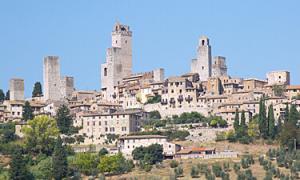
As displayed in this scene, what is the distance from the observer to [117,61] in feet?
298

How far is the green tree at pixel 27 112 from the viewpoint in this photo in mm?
79688

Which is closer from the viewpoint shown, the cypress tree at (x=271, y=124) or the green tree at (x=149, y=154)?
the green tree at (x=149, y=154)

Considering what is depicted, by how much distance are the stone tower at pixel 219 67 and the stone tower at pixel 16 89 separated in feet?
53.6

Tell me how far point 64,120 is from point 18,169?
1333 centimetres

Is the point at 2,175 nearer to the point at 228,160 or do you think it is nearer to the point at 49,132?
the point at 49,132

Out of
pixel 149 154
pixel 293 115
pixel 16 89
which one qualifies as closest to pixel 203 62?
pixel 16 89

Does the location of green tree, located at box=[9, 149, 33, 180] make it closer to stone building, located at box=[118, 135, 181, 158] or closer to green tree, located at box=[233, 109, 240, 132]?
stone building, located at box=[118, 135, 181, 158]

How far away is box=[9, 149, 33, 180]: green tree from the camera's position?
62.8 m

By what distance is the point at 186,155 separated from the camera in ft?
218

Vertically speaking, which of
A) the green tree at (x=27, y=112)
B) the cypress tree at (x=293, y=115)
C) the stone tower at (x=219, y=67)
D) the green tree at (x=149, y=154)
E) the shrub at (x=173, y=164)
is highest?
the stone tower at (x=219, y=67)

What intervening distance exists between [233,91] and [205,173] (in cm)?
2217

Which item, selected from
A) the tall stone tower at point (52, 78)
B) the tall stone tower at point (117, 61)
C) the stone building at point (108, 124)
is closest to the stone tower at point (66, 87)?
the tall stone tower at point (52, 78)

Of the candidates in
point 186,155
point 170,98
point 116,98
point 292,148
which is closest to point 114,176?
point 186,155

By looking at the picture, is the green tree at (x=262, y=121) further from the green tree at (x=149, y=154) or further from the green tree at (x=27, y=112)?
the green tree at (x=27, y=112)
